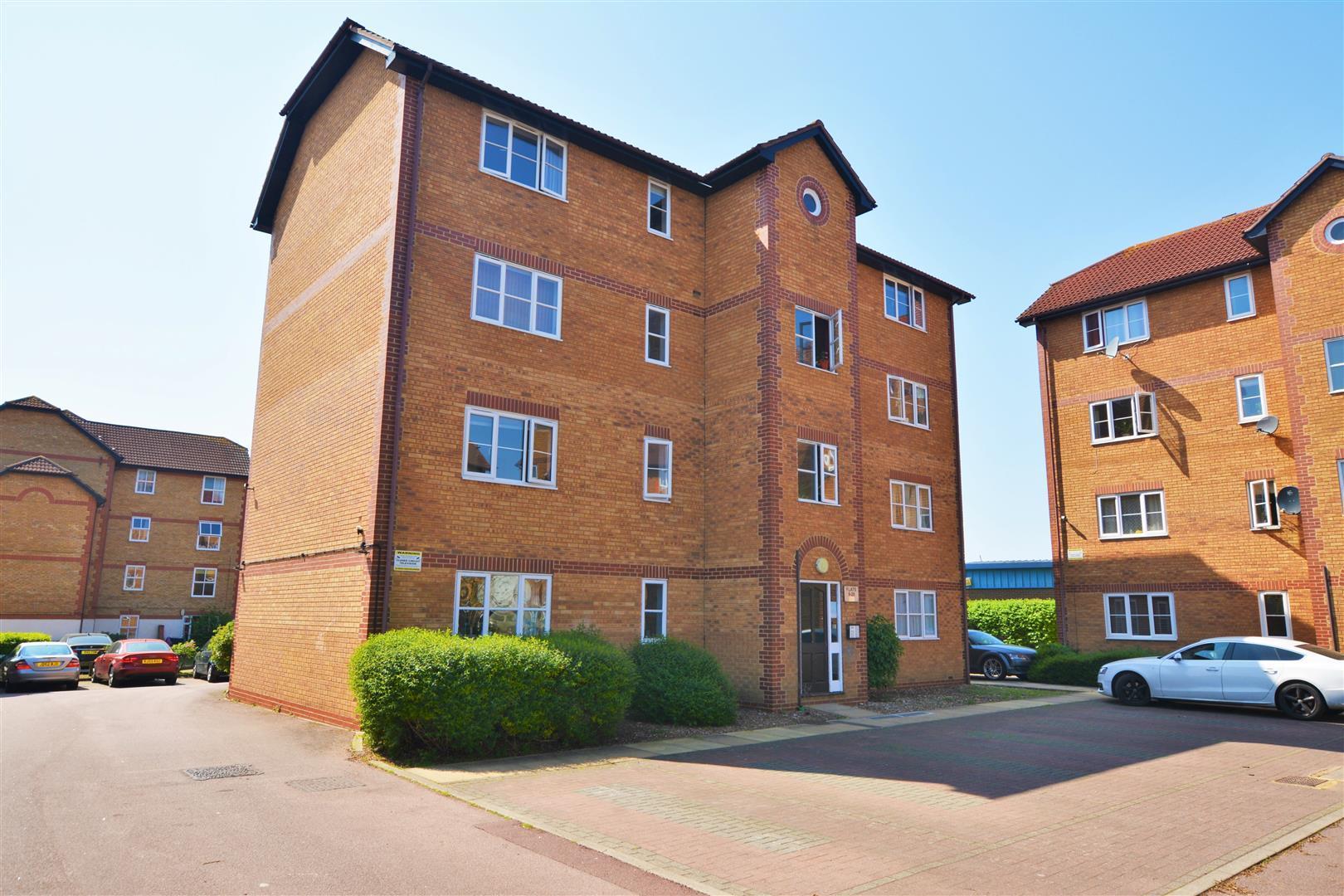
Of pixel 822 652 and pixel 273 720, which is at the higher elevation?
pixel 822 652

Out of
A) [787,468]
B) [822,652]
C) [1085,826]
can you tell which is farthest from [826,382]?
[1085,826]

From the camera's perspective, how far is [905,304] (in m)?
23.7

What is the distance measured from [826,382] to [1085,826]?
11438mm

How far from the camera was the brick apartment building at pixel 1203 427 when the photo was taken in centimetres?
2025

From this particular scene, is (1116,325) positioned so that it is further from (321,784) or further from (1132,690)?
(321,784)

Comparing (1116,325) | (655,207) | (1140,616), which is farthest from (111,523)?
(1116,325)

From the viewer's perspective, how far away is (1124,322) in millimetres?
25734

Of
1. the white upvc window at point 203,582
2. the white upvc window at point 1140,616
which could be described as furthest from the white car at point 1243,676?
the white upvc window at point 203,582

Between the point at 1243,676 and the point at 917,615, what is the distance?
7.18 m

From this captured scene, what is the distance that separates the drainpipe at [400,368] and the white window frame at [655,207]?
513cm

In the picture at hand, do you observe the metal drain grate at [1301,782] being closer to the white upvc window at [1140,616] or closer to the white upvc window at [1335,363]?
the white upvc window at [1335,363]

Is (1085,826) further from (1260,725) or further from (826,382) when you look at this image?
(826,382)

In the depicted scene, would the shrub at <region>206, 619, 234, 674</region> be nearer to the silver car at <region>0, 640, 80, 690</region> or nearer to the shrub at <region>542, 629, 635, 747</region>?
the silver car at <region>0, 640, 80, 690</region>

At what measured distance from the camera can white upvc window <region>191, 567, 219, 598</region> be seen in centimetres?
4141
